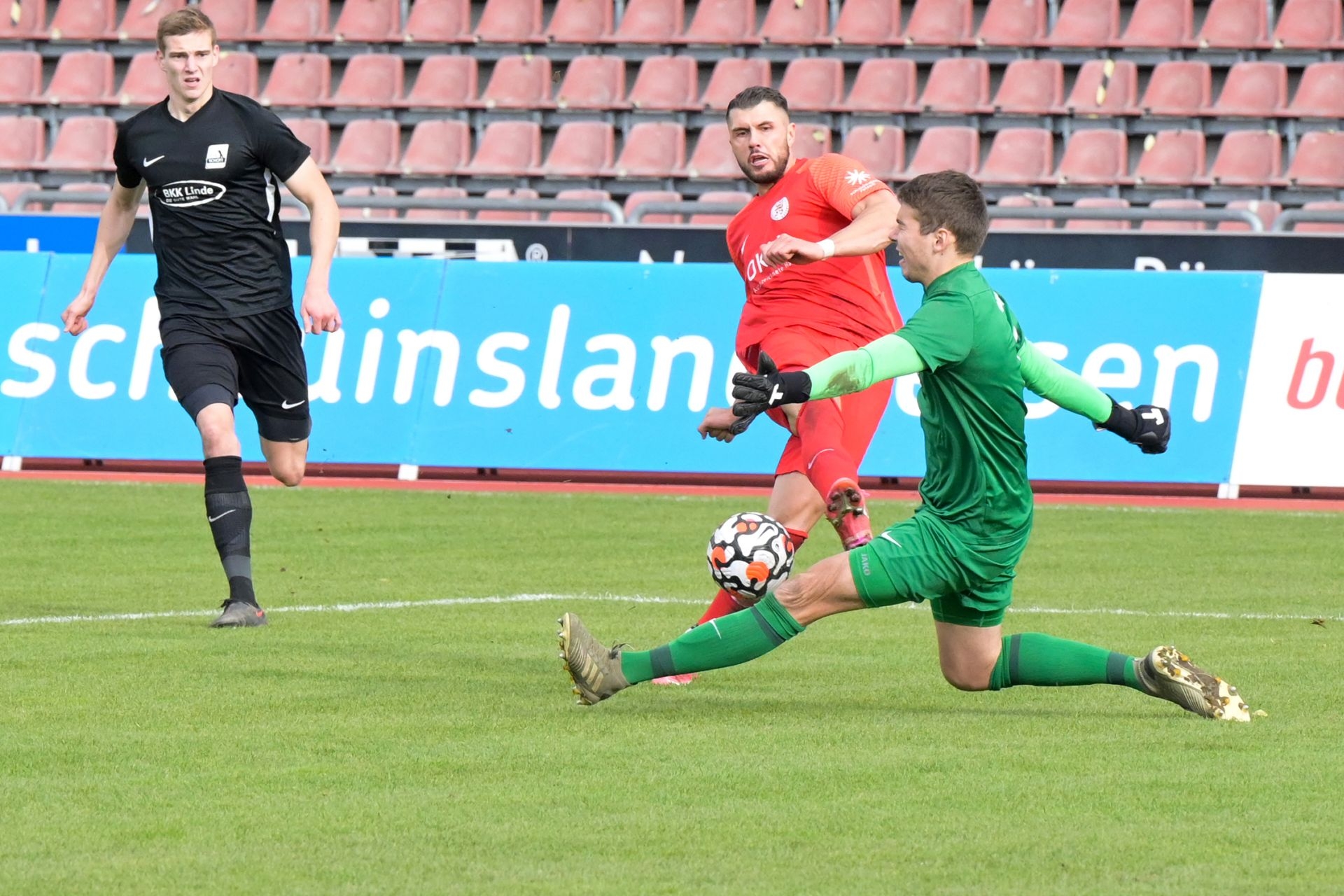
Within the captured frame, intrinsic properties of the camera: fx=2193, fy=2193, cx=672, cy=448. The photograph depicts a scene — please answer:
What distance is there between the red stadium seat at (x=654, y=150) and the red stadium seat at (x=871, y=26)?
1.94m

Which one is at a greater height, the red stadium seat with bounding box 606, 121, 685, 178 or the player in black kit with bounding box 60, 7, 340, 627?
the player in black kit with bounding box 60, 7, 340, 627

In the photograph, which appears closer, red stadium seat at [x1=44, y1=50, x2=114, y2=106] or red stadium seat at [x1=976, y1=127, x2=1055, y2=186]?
red stadium seat at [x1=976, y1=127, x2=1055, y2=186]

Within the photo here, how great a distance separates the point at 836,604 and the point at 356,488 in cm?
912

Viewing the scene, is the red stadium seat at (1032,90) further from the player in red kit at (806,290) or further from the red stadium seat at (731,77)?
the player in red kit at (806,290)

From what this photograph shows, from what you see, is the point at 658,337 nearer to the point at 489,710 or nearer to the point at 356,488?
the point at 356,488

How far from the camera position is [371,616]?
916cm

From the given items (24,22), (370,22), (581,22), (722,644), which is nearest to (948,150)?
(581,22)

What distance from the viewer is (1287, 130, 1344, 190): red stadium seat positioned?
19938 millimetres

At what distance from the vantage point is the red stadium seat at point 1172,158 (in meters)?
20.4

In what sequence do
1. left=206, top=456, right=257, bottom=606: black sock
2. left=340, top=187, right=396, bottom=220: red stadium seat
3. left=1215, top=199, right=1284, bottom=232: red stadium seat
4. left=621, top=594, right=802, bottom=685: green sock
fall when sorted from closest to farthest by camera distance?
left=621, top=594, right=802, bottom=685: green sock
left=206, top=456, right=257, bottom=606: black sock
left=1215, top=199, right=1284, bottom=232: red stadium seat
left=340, top=187, right=396, bottom=220: red stadium seat

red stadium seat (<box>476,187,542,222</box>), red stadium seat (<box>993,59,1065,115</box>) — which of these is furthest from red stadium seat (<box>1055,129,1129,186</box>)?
red stadium seat (<box>476,187,542,222</box>)

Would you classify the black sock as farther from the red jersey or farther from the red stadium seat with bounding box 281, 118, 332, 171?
the red stadium seat with bounding box 281, 118, 332, 171

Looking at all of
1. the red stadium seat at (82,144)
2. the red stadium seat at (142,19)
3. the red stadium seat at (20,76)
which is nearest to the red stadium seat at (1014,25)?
the red stadium seat at (142,19)

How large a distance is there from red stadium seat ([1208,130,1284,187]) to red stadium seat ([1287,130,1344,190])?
0.55 feet
